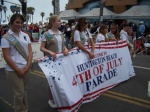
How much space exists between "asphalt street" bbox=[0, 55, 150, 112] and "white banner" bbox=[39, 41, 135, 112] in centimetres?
19

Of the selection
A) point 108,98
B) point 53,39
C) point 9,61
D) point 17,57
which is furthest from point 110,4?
point 9,61

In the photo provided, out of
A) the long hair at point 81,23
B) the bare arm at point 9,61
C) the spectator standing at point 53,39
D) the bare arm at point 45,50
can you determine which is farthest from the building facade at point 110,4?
the bare arm at point 9,61

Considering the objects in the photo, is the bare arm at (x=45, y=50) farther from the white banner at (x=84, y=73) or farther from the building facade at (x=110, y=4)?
the building facade at (x=110, y=4)

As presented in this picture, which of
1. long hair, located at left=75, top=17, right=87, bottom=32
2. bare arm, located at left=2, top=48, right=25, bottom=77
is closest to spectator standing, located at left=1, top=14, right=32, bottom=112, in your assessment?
bare arm, located at left=2, top=48, right=25, bottom=77

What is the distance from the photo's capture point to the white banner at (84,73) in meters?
4.54

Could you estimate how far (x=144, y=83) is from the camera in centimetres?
698

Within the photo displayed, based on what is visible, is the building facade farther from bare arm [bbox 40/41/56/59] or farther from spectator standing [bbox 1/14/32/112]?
spectator standing [bbox 1/14/32/112]

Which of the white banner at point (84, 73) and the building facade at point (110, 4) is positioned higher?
the building facade at point (110, 4)

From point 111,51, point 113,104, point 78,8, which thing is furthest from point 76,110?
point 78,8

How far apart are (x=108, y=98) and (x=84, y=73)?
0.93 meters

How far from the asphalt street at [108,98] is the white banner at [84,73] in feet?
0.64

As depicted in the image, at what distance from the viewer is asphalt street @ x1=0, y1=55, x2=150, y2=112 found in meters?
5.10

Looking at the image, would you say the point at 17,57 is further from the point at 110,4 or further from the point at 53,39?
the point at 110,4

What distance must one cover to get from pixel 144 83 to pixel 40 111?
337 cm
